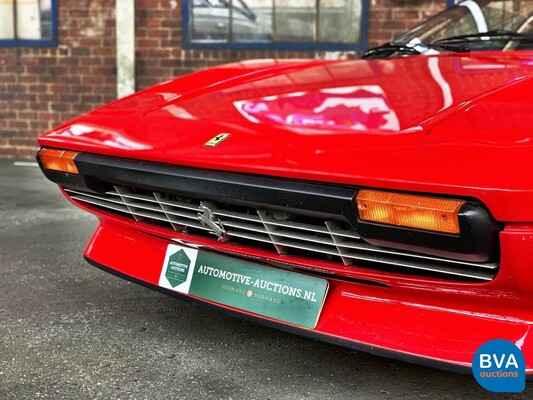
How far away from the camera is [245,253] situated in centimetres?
199

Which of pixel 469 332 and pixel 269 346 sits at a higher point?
pixel 469 332

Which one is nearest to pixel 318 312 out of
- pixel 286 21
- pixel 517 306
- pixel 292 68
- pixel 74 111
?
pixel 517 306

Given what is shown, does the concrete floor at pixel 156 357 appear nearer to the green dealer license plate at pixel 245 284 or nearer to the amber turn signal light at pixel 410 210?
the green dealer license plate at pixel 245 284

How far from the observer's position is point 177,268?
2188 mm

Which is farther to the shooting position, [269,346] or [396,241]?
[269,346]

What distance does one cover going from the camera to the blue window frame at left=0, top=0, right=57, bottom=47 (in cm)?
700

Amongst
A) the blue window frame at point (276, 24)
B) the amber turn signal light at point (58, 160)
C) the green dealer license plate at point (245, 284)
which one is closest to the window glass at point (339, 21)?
the blue window frame at point (276, 24)

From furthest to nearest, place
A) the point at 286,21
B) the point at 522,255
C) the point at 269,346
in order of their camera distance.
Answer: the point at 286,21 < the point at 269,346 < the point at 522,255

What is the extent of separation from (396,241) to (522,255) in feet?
0.95

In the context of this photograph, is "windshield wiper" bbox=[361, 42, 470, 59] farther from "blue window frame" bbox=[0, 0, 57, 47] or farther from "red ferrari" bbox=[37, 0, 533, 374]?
"blue window frame" bbox=[0, 0, 57, 47]

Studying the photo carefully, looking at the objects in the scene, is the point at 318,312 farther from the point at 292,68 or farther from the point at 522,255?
the point at 292,68

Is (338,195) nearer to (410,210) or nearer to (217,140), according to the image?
(410,210)

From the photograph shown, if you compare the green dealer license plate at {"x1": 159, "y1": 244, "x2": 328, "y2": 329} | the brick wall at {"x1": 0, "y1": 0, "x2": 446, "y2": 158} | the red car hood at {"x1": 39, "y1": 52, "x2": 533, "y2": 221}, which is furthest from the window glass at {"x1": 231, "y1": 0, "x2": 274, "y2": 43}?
the green dealer license plate at {"x1": 159, "y1": 244, "x2": 328, "y2": 329}

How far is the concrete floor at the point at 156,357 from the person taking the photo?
6.35 feet
